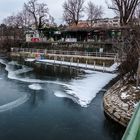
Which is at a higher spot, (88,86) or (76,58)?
(76,58)

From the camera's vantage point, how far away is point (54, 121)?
15.9 metres

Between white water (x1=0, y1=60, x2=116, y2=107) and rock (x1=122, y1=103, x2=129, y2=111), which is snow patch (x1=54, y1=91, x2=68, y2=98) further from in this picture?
rock (x1=122, y1=103, x2=129, y2=111)

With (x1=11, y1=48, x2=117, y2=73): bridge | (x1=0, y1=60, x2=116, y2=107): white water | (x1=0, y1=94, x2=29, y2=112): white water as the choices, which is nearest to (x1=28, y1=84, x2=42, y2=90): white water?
(x1=0, y1=60, x2=116, y2=107): white water

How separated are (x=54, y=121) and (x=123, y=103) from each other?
172 inches

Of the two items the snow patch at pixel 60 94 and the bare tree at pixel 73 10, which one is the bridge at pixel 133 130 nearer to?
the snow patch at pixel 60 94

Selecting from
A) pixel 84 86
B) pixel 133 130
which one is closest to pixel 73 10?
pixel 84 86

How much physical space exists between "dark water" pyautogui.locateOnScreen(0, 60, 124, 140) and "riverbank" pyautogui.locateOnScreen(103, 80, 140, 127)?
469 mm

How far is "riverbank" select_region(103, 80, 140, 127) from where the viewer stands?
15.2 meters

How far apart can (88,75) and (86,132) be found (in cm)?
1791

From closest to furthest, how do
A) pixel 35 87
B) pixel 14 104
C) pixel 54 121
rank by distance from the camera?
pixel 54 121
pixel 14 104
pixel 35 87

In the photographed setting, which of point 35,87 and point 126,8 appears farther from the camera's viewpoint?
point 126,8

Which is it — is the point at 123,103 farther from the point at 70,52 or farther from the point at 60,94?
the point at 70,52

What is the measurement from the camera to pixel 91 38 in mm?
56625

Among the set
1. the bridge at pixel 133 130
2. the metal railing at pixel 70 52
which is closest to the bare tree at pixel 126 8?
the metal railing at pixel 70 52
